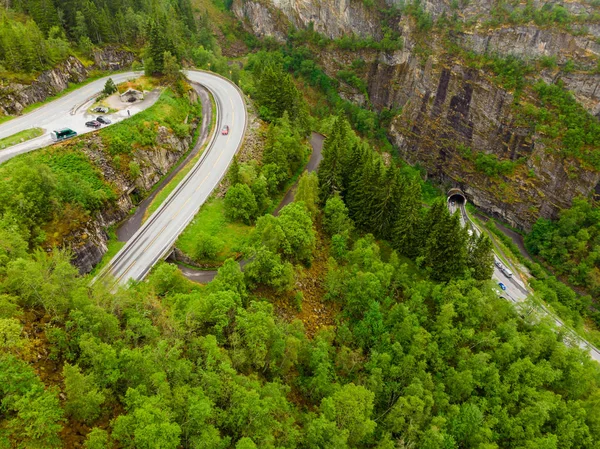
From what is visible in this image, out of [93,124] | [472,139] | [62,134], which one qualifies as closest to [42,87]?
[93,124]

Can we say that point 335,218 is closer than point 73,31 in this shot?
Yes

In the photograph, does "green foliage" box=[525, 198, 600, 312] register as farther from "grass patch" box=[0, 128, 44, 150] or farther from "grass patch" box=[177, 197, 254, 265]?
"grass patch" box=[0, 128, 44, 150]

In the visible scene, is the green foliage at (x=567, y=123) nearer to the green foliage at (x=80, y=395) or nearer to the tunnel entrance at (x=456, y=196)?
the tunnel entrance at (x=456, y=196)

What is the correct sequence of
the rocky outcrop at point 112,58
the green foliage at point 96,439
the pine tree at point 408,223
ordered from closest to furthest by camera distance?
the green foliage at point 96,439 → the pine tree at point 408,223 → the rocky outcrop at point 112,58

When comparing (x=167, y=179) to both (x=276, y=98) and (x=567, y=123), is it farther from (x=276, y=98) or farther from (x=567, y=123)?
(x=567, y=123)

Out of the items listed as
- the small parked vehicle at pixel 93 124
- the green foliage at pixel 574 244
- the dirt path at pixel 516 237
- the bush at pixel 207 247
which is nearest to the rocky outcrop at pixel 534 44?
the green foliage at pixel 574 244

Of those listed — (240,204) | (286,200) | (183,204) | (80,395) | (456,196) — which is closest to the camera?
(80,395)
